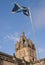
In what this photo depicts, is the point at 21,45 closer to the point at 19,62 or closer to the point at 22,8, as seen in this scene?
the point at 19,62

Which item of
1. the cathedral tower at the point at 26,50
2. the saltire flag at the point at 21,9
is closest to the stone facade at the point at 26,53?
the cathedral tower at the point at 26,50

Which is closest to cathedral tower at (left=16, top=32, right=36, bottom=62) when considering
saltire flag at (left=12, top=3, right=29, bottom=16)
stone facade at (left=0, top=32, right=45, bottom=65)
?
stone facade at (left=0, top=32, right=45, bottom=65)

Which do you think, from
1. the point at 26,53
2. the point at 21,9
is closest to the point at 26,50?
the point at 26,53

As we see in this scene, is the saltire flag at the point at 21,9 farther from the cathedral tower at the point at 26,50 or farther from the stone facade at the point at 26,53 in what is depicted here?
the cathedral tower at the point at 26,50

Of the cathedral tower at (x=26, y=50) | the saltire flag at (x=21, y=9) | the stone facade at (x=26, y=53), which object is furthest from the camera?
the cathedral tower at (x=26, y=50)

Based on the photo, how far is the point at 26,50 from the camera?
56.3 m

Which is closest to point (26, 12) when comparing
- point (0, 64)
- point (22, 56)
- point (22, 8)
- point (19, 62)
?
point (22, 8)

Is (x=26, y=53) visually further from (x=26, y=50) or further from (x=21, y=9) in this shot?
(x=21, y=9)

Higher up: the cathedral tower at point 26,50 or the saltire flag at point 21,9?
the cathedral tower at point 26,50

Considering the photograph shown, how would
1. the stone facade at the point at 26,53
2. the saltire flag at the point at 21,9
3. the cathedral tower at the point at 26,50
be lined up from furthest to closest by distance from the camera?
1. the cathedral tower at the point at 26,50
2. the stone facade at the point at 26,53
3. the saltire flag at the point at 21,9

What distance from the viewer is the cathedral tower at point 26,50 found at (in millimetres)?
55938

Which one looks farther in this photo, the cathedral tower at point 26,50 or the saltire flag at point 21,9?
the cathedral tower at point 26,50

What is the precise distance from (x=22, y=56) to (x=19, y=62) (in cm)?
852

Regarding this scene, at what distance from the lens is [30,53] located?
5647cm
